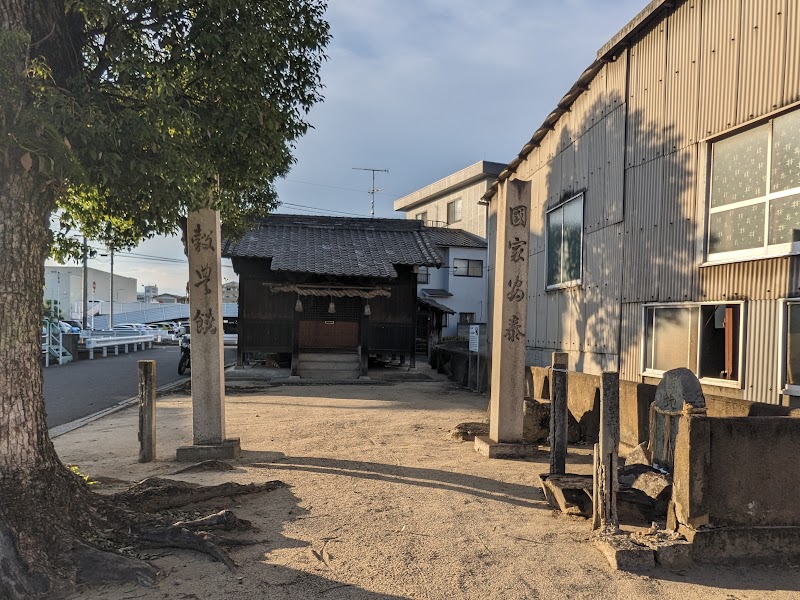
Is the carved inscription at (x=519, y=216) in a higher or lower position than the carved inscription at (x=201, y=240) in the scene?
higher

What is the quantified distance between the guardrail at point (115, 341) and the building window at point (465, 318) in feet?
60.4

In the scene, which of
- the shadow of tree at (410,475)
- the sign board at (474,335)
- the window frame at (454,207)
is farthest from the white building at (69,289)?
the shadow of tree at (410,475)

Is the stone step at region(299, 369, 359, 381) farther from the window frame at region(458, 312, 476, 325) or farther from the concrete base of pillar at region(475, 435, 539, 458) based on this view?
the window frame at region(458, 312, 476, 325)

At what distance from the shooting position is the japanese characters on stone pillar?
831 centimetres

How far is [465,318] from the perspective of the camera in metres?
32.2

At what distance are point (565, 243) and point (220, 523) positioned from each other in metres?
9.29

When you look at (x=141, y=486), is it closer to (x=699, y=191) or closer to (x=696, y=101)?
(x=699, y=191)

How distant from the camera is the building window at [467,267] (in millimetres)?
31922

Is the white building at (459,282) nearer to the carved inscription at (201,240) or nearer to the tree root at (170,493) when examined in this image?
the carved inscription at (201,240)

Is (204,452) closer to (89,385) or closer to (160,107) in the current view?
(160,107)

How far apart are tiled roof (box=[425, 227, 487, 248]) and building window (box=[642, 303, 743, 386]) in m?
22.8

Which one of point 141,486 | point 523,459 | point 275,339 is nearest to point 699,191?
point 523,459

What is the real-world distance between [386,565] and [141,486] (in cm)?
308

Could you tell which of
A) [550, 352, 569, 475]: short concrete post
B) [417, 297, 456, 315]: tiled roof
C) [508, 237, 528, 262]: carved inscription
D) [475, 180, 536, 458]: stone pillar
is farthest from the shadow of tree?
[417, 297, 456, 315]: tiled roof
